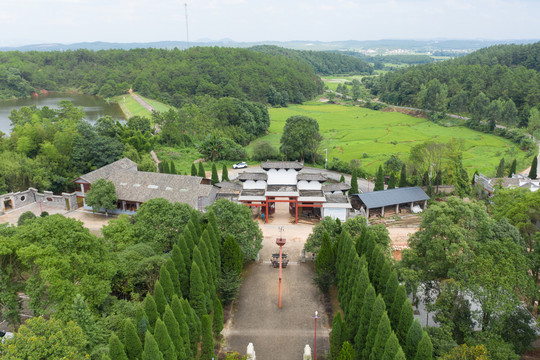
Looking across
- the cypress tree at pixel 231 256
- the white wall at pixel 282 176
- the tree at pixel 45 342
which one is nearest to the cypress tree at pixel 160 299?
the tree at pixel 45 342

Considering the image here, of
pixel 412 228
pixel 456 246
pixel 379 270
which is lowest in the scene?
pixel 412 228

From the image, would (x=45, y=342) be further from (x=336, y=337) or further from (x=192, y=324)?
(x=336, y=337)

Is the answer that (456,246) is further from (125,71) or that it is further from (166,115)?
(125,71)

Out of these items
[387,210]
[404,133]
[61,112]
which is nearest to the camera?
[387,210]

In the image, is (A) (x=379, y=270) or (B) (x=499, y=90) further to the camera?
(B) (x=499, y=90)

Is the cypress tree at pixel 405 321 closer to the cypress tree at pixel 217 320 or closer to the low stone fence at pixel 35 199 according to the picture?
the cypress tree at pixel 217 320

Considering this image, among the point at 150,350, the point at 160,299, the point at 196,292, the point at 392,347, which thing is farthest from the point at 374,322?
the point at 160,299

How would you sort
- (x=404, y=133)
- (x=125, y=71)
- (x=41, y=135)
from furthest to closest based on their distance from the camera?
1. (x=125, y=71)
2. (x=404, y=133)
3. (x=41, y=135)

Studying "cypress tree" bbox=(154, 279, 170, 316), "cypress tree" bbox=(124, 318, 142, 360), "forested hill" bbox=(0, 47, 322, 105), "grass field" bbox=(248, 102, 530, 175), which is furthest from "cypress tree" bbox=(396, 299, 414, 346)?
"forested hill" bbox=(0, 47, 322, 105)

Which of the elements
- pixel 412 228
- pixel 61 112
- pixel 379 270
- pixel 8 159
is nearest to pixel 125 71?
pixel 61 112
